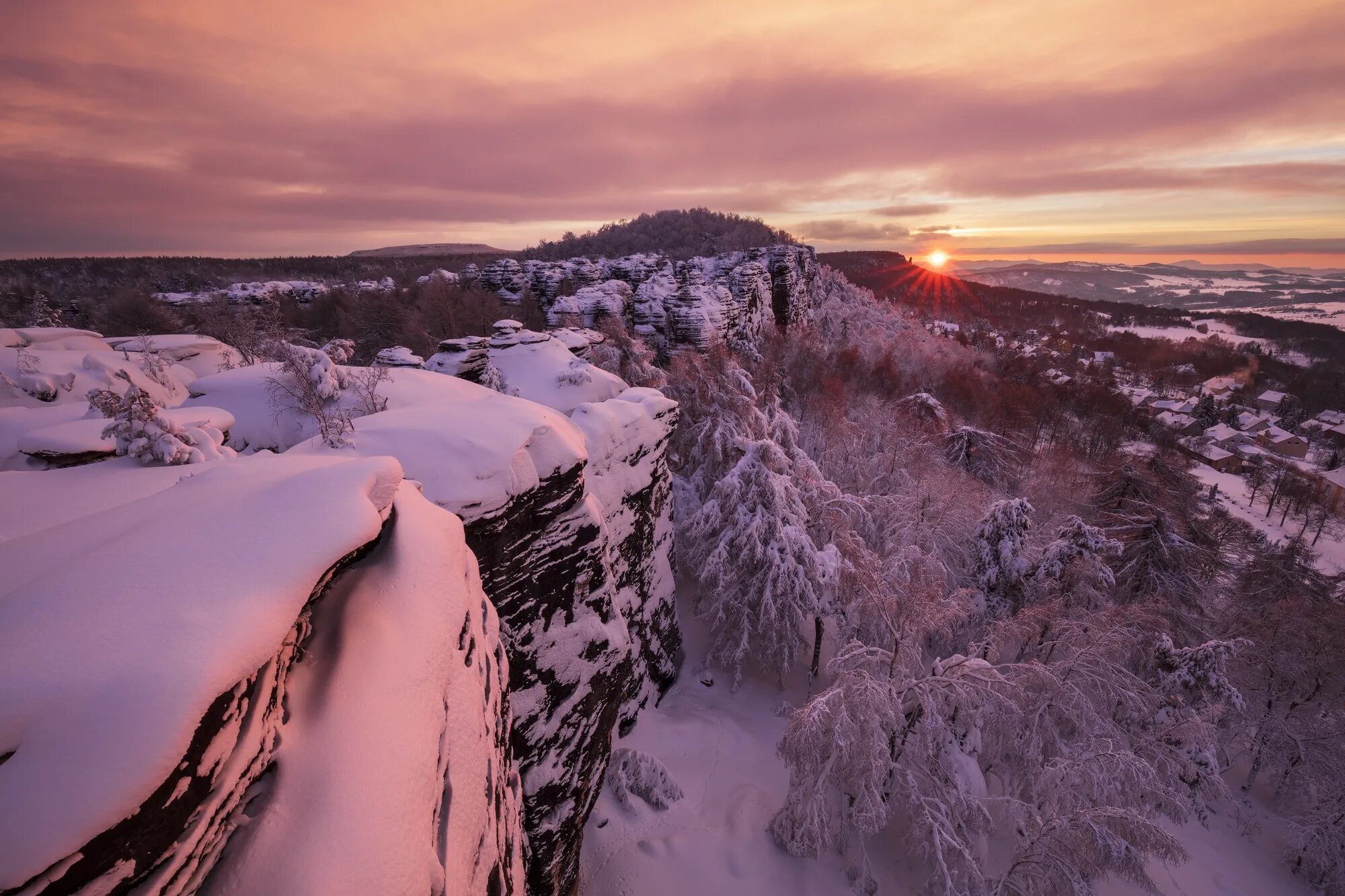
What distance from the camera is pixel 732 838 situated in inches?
396

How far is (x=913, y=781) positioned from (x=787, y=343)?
83.6 feet

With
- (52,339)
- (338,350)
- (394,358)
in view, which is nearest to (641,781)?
(338,350)

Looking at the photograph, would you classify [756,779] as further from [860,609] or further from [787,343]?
[787,343]

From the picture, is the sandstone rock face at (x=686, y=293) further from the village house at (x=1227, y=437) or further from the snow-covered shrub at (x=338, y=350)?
the village house at (x=1227, y=437)

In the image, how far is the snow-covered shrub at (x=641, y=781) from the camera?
10422 mm

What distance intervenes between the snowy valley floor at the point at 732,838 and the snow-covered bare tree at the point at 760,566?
1407 mm

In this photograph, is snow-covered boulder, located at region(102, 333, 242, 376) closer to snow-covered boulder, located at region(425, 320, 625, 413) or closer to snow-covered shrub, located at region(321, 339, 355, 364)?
snow-covered shrub, located at region(321, 339, 355, 364)

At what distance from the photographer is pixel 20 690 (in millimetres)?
2146

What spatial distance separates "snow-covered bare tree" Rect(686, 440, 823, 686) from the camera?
13961 mm

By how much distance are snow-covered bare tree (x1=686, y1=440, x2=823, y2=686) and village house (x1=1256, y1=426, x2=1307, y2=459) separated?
80128 mm

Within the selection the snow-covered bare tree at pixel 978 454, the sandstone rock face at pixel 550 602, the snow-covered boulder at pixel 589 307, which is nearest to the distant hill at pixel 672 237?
the snow-covered boulder at pixel 589 307

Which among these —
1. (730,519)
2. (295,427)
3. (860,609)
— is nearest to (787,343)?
(730,519)

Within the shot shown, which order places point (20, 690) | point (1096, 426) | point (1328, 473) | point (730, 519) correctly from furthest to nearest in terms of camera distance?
point (1328, 473) < point (1096, 426) < point (730, 519) < point (20, 690)

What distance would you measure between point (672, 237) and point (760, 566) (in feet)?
277
